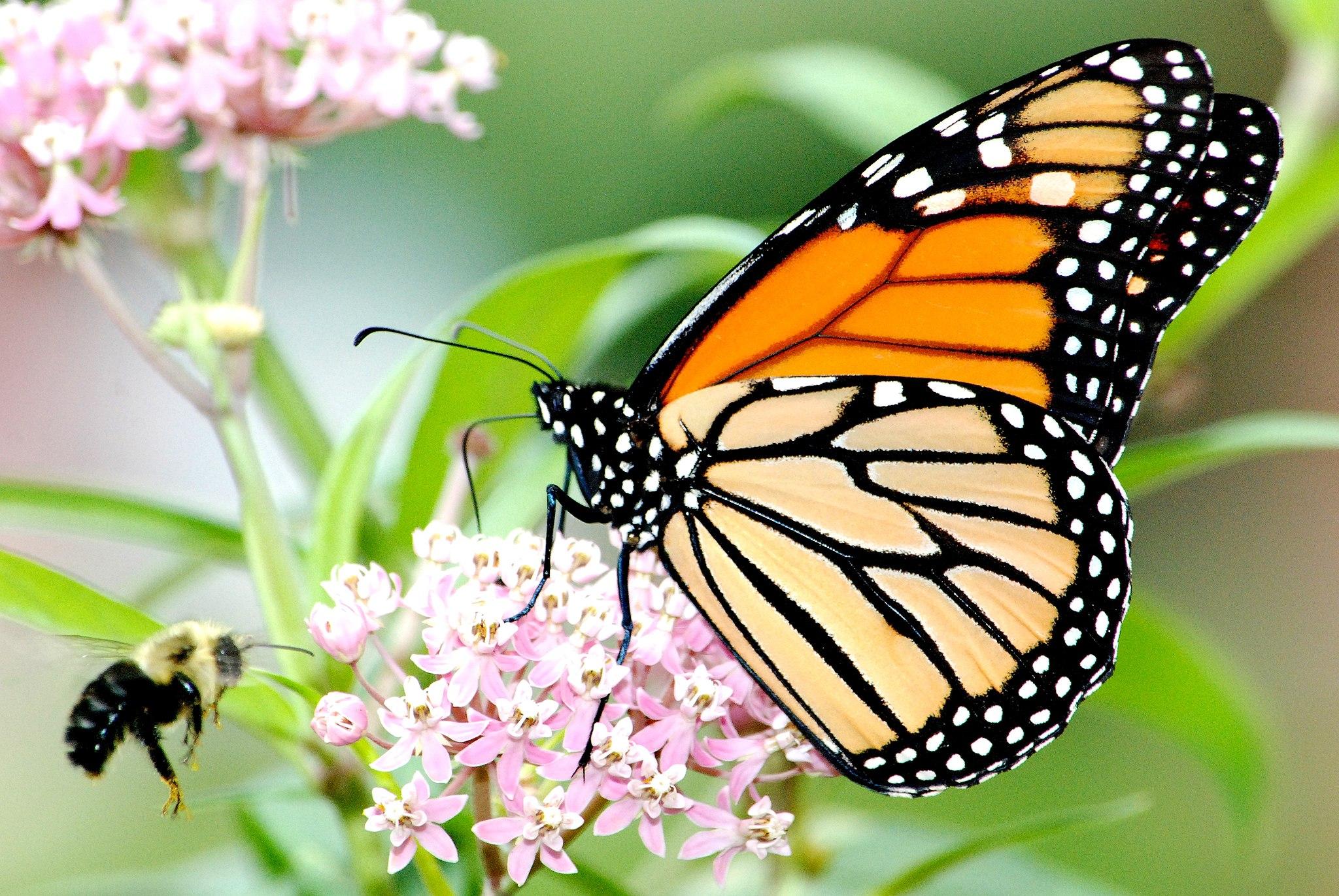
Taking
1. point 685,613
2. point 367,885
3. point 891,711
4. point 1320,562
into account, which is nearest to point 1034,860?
point 891,711

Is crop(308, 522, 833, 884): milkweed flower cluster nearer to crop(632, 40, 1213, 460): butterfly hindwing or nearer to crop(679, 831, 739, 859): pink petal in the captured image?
crop(679, 831, 739, 859): pink petal

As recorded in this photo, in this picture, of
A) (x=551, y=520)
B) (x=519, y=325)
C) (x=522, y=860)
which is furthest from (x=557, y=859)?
(x=519, y=325)

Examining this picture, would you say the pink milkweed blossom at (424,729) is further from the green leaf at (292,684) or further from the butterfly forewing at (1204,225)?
the butterfly forewing at (1204,225)

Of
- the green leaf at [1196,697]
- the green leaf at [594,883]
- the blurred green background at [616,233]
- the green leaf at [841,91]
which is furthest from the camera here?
the blurred green background at [616,233]

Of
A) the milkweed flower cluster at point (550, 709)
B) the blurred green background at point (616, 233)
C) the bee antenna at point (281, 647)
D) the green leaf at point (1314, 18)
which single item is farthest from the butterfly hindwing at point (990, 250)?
the blurred green background at point (616, 233)

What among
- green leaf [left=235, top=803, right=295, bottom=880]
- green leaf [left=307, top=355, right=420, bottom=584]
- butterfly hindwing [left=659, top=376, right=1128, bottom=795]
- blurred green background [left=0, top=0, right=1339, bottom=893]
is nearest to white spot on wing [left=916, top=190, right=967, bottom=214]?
butterfly hindwing [left=659, top=376, right=1128, bottom=795]

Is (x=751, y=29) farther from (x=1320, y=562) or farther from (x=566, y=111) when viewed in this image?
(x=1320, y=562)

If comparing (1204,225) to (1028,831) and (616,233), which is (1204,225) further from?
(616,233)
